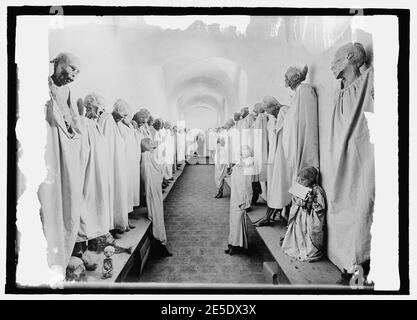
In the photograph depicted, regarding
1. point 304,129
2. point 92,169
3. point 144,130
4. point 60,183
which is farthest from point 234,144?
point 60,183

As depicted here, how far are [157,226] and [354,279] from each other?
180 centimetres

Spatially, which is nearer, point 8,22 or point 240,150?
point 8,22

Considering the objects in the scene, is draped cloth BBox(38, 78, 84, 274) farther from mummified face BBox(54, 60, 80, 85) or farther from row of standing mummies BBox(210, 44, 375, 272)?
row of standing mummies BBox(210, 44, 375, 272)

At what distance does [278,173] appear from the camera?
95.0 inches

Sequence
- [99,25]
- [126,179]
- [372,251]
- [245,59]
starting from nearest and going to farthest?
[372,251], [99,25], [245,59], [126,179]

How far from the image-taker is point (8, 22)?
2.10 metres

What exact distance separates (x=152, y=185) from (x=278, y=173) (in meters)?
1.29

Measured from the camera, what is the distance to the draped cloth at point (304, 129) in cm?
228

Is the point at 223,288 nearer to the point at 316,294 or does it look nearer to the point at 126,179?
the point at 316,294

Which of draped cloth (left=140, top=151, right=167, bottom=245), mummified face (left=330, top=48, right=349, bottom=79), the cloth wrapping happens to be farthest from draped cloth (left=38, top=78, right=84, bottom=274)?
mummified face (left=330, top=48, right=349, bottom=79)

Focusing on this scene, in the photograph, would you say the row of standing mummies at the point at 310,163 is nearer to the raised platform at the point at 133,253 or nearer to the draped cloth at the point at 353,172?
the draped cloth at the point at 353,172

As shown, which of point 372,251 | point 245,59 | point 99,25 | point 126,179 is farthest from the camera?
point 126,179

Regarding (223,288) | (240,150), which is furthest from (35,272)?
(240,150)
